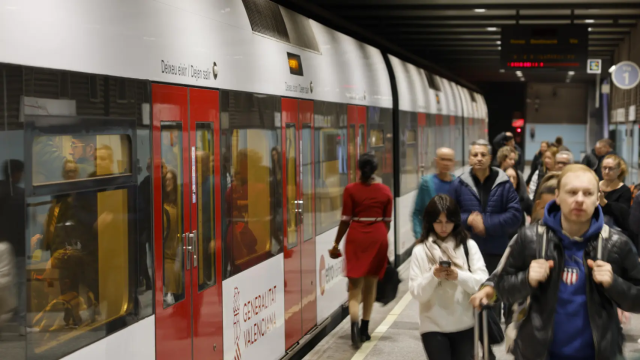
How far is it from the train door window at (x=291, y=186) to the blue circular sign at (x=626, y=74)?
1191cm

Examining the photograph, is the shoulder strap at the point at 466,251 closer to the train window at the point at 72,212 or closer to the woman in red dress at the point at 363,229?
the train window at the point at 72,212

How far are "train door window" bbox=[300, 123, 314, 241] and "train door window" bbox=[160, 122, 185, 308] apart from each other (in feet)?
9.79

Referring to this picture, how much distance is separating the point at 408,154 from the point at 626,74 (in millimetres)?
6432

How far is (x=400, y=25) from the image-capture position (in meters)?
18.7

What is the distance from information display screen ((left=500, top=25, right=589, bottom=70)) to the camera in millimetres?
17203

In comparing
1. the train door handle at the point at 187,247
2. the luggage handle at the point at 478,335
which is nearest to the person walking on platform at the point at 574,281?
the luggage handle at the point at 478,335

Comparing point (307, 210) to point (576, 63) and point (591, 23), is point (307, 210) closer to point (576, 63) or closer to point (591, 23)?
point (576, 63)

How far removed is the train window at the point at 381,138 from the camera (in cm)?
1088

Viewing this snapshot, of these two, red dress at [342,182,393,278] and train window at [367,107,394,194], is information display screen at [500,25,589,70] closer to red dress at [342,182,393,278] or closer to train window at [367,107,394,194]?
train window at [367,107,394,194]

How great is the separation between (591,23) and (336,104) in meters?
11.7

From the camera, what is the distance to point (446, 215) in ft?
17.3

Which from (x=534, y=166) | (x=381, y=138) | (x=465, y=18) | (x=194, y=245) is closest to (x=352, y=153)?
(x=381, y=138)

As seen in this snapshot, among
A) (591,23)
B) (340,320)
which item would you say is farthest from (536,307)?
(591,23)

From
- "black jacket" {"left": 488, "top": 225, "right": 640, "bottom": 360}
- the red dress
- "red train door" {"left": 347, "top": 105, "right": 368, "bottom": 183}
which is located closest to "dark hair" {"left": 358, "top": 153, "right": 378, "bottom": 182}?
the red dress
